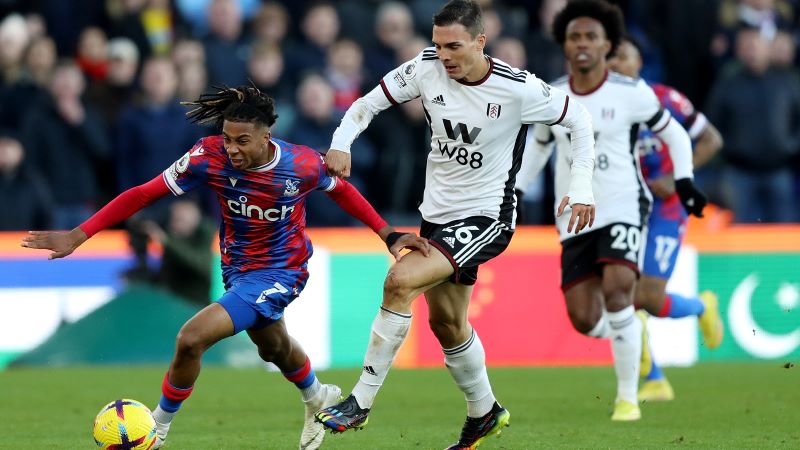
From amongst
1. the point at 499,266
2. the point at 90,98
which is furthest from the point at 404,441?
the point at 90,98

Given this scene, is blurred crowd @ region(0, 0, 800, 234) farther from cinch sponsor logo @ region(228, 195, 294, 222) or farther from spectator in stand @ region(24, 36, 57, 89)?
cinch sponsor logo @ region(228, 195, 294, 222)

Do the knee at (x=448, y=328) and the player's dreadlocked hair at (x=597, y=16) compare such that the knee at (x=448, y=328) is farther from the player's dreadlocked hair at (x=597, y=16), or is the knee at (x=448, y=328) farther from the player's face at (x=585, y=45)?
the player's dreadlocked hair at (x=597, y=16)

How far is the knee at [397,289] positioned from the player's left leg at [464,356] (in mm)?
384

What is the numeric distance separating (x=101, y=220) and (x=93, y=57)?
27.5 ft

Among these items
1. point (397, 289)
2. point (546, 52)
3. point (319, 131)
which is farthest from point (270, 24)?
point (397, 289)

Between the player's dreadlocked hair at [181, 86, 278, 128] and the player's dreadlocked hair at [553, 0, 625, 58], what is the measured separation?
10.3ft

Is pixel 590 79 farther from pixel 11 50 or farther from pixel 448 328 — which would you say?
pixel 11 50

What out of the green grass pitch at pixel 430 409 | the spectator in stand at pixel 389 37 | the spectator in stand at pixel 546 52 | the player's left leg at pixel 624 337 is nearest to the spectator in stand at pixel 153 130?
the green grass pitch at pixel 430 409

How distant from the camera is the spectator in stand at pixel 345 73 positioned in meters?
15.9

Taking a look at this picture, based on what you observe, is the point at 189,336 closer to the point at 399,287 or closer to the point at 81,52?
the point at 399,287

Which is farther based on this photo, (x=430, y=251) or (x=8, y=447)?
(x=8, y=447)

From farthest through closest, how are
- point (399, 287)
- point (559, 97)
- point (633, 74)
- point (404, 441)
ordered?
point (633, 74)
point (404, 441)
point (559, 97)
point (399, 287)

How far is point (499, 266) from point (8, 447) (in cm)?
700

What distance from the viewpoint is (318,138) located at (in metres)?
15.5
